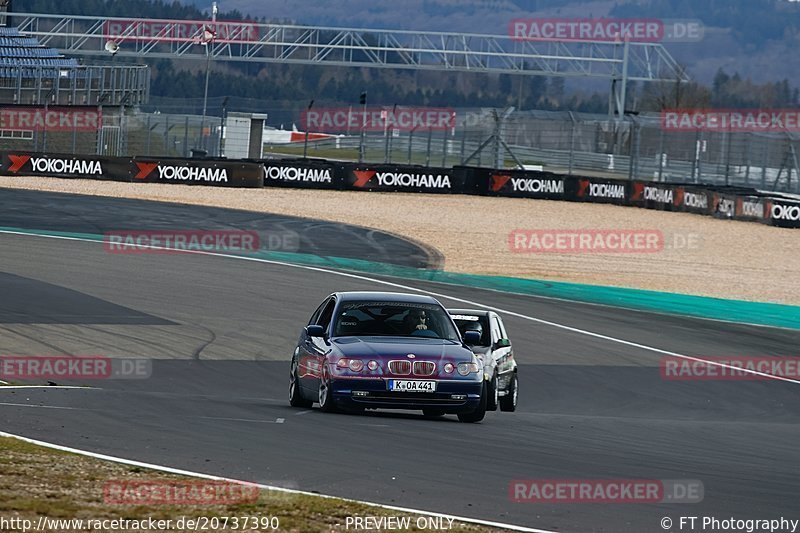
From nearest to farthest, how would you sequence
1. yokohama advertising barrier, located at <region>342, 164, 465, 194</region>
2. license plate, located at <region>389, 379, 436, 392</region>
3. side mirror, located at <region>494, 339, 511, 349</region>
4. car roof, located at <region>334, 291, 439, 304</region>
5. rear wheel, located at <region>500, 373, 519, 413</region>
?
license plate, located at <region>389, 379, 436, 392</region>
car roof, located at <region>334, 291, 439, 304</region>
side mirror, located at <region>494, 339, 511, 349</region>
rear wheel, located at <region>500, 373, 519, 413</region>
yokohama advertising barrier, located at <region>342, 164, 465, 194</region>

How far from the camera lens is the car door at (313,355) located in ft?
41.1

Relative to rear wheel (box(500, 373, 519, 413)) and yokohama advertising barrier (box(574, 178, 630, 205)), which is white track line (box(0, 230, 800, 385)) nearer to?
rear wheel (box(500, 373, 519, 413))

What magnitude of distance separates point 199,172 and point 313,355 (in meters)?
29.5

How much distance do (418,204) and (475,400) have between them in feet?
97.7

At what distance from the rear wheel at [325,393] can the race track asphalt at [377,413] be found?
4.9 inches

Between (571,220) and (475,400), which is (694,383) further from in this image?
(571,220)

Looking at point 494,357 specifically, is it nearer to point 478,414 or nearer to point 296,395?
point 478,414

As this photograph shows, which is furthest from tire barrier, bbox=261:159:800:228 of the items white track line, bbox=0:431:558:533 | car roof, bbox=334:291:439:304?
white track line, bbox=0:431:558:533

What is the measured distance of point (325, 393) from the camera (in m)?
12.3

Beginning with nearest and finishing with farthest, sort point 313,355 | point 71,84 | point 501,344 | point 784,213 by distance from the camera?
point 313,355, point 501,344, point 784,213, point 71,84

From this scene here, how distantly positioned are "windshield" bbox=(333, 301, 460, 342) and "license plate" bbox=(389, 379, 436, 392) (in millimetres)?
969

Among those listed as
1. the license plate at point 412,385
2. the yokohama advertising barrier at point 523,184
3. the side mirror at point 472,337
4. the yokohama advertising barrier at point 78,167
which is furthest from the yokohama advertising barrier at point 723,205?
the license plate at point 412,385

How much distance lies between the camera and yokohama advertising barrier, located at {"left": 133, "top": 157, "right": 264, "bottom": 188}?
41.1 metres

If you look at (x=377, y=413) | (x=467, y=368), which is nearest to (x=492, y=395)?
(x=377, y=413)
